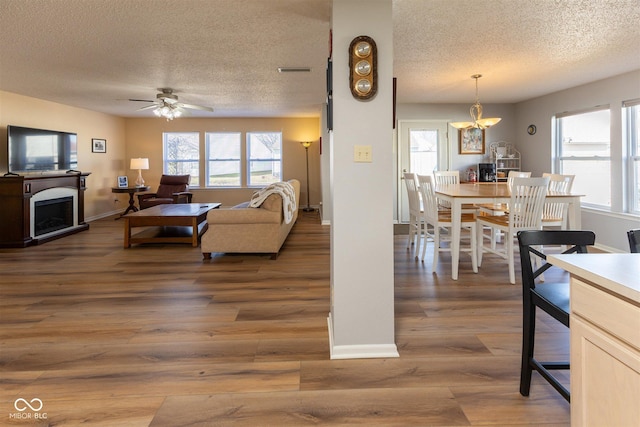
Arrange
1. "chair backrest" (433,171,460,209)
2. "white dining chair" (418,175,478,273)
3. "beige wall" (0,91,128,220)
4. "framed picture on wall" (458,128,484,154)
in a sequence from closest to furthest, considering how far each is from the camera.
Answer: "white dining chair" (418,175,478,273) < "chair backrest" (433,171,460,209) < "beige wall" (0,91,128,220) < "framed picture on wall" (458,128,484,154)

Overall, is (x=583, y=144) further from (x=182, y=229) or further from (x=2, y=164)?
(x=2, y=164)

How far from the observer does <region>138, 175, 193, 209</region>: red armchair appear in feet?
24.2

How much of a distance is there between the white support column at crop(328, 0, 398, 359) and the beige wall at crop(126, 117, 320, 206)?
7.08 metres

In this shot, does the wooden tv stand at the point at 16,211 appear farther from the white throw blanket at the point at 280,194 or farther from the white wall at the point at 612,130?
the white wall at the point at 612,130

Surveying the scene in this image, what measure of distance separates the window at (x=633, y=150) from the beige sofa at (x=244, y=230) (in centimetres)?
437

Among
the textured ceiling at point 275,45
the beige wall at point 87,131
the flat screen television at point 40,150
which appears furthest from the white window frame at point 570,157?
the beige wall at point 87,131

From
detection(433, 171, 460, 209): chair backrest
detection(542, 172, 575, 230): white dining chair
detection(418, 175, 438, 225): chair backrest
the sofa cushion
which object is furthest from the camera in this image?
detection(433, 171, 460, 209): chair backrest

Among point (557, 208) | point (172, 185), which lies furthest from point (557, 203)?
point (172, 185)

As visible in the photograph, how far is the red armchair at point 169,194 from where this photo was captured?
7371 mm

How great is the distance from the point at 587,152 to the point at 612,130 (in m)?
0.64

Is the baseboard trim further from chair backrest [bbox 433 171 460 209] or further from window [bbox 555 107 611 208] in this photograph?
window [bbox 555 107 611 208]

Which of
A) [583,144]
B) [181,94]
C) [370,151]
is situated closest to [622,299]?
[370,151]

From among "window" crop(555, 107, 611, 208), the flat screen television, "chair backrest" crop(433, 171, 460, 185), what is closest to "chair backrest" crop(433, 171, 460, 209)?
"chair backrest" crop(433, 171, 460, 185)

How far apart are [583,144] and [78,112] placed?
8.68 meters
